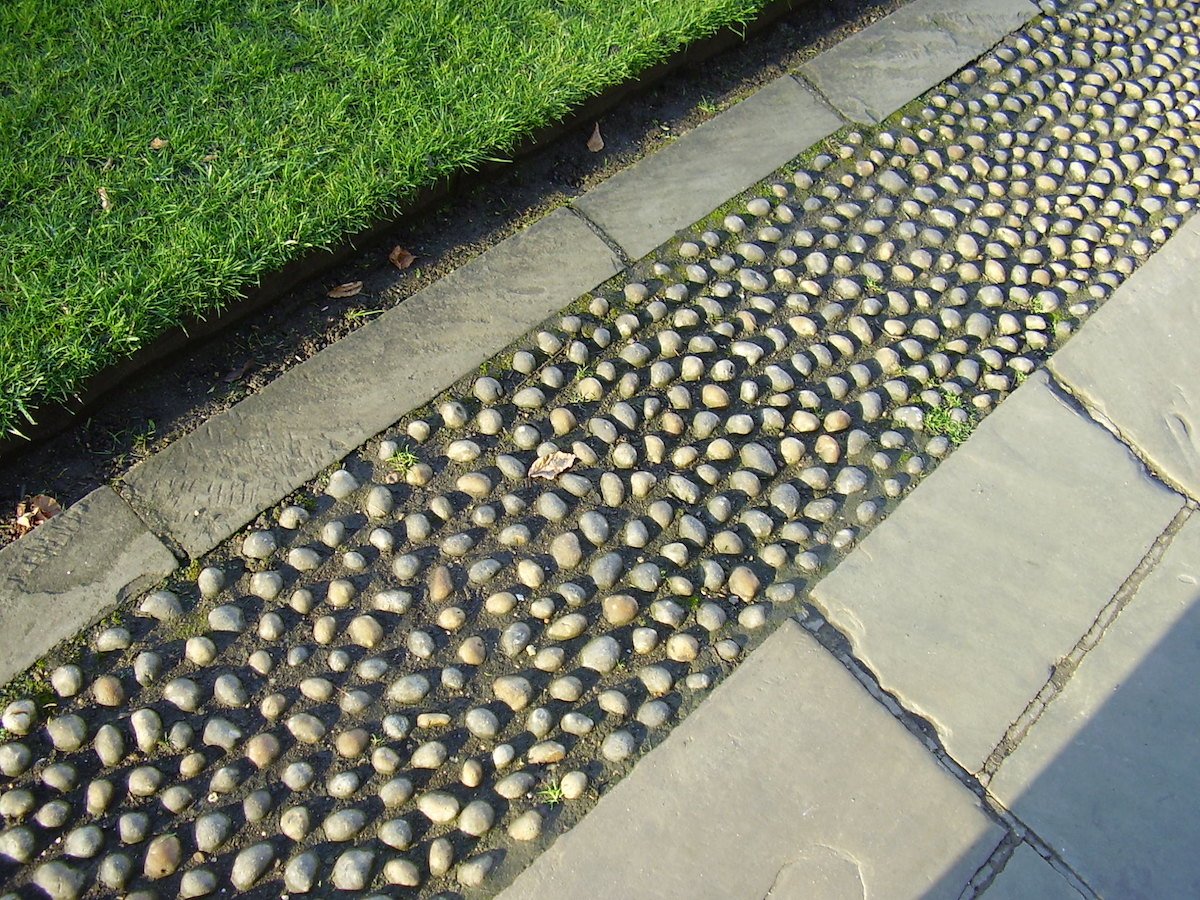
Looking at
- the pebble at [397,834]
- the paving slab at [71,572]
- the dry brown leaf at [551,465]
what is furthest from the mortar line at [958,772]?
the paving slab at [71,572]

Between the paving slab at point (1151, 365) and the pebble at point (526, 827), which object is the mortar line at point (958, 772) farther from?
the paving slab at point (1151, 365)

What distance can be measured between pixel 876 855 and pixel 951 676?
1.70 ft

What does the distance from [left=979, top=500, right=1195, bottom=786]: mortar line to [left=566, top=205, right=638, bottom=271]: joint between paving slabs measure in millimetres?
1725

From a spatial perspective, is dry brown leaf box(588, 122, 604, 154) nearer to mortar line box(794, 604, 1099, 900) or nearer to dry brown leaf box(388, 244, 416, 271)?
dry brown leaf box(388, 244, 416, 271)

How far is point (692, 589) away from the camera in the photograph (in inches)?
97.5

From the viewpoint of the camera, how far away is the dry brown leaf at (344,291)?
9.50 feet

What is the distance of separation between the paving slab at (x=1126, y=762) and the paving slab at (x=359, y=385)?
1.82 meters

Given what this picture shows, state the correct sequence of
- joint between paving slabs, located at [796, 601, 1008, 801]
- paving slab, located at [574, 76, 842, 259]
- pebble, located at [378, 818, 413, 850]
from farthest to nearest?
paving slab, located at [574, 76, 842, 259]
joint between paving slabs, located at [796, 601, 1008, 801]
pebble, located at [378, 818, 413, 850]

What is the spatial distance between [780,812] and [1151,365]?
79.0 inches

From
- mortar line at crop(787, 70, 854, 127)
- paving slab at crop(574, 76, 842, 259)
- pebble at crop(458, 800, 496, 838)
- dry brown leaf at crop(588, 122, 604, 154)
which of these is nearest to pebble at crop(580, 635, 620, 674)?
pebble at crop(458, 800, 496, 838)

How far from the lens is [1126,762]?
2.35 m

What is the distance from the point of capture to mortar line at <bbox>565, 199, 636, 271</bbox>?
304cm

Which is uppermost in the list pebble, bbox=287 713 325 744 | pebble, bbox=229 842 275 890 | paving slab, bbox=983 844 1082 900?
pebble, bbox=287 713 325 744

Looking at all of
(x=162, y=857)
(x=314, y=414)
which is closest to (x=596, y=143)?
(x=314, y=414)
